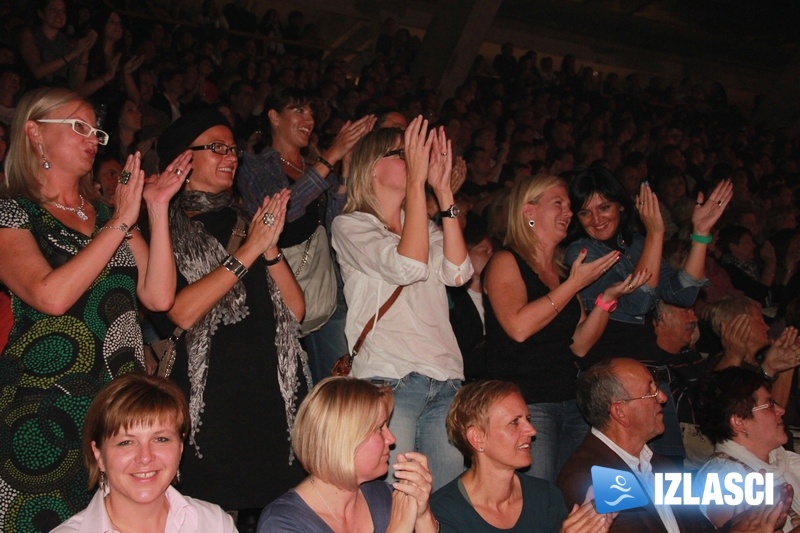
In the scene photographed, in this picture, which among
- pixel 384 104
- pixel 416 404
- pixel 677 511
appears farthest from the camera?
pixel 384 104

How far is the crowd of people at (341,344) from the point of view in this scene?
7.80ft

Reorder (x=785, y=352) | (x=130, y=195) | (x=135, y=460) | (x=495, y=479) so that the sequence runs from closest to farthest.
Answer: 1. (x=135, y=460)
2. (x=130, y=195)
3. (x=495, y=479)
4. (x=785, y=352)

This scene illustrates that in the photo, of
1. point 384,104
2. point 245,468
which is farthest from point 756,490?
point 384,104

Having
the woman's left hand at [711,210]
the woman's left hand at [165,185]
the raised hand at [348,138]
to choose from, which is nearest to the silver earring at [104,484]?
the woman's left hand at [165,185]

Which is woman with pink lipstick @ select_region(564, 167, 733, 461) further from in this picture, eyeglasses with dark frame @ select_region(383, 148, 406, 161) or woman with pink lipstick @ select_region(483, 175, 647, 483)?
eyeglasses with dark frame @ select_region(383, 148, 406, 161)

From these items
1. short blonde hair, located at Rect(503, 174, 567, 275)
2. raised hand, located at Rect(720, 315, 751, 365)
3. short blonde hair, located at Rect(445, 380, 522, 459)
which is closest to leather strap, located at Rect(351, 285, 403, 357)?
short blonde hair, located at Rect(445, 380, 522, 459)

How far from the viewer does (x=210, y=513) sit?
2406 mm

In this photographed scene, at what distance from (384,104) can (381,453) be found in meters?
7.10

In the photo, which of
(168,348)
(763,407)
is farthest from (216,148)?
(763,407)

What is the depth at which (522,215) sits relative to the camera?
373 centimetres

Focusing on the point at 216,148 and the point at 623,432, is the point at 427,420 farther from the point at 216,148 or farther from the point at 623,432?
the point at 216,148

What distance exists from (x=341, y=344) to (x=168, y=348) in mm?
1068

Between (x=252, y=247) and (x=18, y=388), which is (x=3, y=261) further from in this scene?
(x=252, y=247)

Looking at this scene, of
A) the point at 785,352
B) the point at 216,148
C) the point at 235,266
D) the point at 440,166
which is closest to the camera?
the point at 235,266
